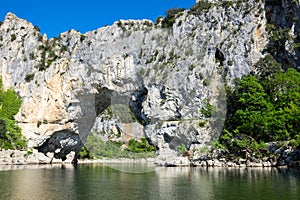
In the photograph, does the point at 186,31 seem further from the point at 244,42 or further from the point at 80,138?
the point at 80,138

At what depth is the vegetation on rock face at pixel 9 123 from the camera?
3600 centimetres

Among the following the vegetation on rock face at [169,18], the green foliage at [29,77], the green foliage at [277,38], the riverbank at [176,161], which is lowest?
the riverbank at [176,161]

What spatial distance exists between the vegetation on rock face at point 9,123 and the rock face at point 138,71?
31.0 inches

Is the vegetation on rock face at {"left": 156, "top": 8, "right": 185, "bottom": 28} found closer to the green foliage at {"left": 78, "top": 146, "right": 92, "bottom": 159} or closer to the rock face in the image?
the rock face

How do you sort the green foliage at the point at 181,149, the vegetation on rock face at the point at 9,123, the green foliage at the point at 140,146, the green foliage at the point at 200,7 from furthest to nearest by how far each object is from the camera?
1. the green foliage at the point at 200,7
2. the vegetation on rock face at the point at 9,123
3. the green foliage at the point at 181,149
4. the green foliage at the point at 140,146

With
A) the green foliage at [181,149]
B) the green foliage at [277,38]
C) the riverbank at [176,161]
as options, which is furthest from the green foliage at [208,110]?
the green foliage at [277,38]

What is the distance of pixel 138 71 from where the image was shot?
128 ft

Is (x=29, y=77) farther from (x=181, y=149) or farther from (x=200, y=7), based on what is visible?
(x=200, y=7)

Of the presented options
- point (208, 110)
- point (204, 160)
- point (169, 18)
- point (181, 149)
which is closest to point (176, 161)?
point (181, 149)

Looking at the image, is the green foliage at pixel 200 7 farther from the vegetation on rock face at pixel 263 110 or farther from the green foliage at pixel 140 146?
the green foliage at pixel 140 146

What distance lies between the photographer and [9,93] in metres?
38.5

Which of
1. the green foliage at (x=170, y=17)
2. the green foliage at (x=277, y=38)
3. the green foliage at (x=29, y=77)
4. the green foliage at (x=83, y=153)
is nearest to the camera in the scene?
the green foliage at (x=277, y=38)

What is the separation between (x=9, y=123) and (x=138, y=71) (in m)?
15.4

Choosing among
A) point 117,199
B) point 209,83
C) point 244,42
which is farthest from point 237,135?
point 117,199
